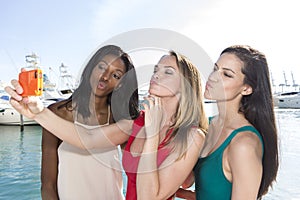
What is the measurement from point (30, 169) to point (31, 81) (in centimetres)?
831

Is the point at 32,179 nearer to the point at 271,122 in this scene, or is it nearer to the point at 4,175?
the point at 4,175

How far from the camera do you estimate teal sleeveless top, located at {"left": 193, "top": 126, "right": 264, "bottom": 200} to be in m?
1.32

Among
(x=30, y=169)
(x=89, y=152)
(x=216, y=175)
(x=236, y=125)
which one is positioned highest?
(x=236, y=125)

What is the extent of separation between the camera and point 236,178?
3.99ft

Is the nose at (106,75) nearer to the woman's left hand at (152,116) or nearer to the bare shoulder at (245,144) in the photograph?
the woman's left hand at (152,116)

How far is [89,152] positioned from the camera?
1.60 metres

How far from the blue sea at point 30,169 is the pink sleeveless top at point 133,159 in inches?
136

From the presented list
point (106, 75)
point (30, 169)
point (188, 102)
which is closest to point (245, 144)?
point (188, 102)

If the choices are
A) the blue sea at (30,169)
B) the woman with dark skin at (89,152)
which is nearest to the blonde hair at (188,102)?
the woman with dark skin at (89,152)

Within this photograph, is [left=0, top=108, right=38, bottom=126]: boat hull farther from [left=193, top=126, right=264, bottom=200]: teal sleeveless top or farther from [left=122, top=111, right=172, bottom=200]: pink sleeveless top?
[left=193, top=126, right=264, bottom=200]: teal sleeveless top

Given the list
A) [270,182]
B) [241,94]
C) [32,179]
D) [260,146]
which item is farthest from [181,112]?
[32,179]

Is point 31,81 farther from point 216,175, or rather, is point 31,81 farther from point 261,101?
point 261,101

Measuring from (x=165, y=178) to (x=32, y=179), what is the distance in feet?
23.7

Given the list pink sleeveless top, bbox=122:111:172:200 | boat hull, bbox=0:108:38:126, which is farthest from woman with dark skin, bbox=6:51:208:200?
boat hull, bbox=0:108:38:126
